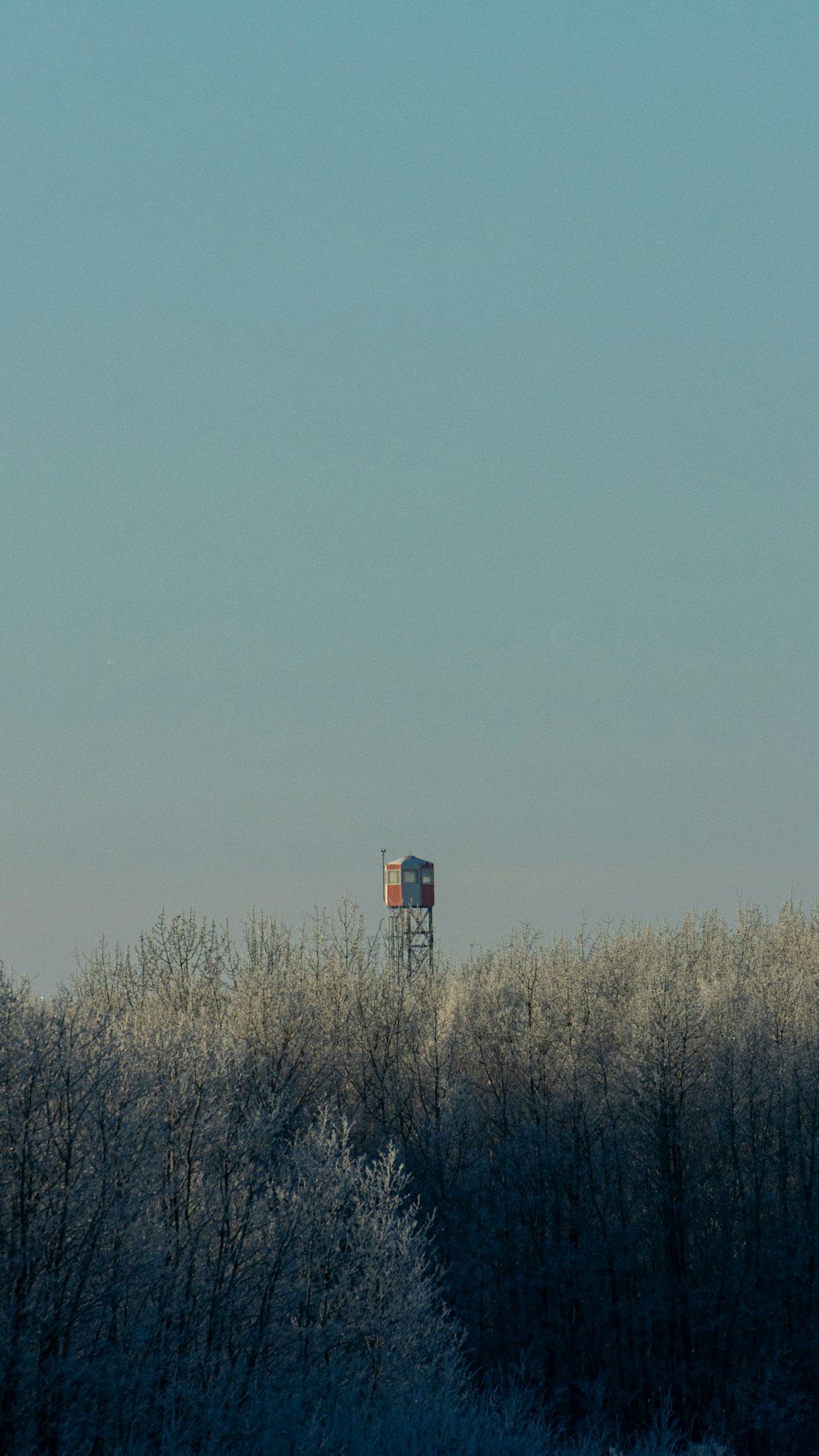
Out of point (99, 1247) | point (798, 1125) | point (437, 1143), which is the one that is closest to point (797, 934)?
point (798, 1125)

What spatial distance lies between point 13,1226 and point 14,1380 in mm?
4805

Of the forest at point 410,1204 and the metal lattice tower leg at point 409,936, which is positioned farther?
the metal lattice tower leg at point 409,936

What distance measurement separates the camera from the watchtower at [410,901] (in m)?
104

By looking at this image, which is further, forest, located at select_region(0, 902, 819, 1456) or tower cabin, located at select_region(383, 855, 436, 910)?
tower cabin, located at select_region(383, 855, 436, 910)

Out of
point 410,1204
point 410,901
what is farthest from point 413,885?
point 410,1204

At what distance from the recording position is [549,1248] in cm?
6700

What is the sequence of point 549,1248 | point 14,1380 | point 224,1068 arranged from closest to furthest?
point 14,1380, point 224,1068, point 549,1248

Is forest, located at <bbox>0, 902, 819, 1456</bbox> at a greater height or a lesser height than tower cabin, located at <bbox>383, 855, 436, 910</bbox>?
lesser

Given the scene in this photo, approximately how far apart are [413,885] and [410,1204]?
137 feet

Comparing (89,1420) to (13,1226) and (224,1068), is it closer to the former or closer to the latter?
(13,1226)

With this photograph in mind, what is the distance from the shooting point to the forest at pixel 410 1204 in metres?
42.8

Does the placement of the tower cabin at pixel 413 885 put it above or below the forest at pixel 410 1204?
above

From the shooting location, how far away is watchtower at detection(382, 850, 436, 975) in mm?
103750

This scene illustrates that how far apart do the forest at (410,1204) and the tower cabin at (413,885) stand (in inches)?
342
